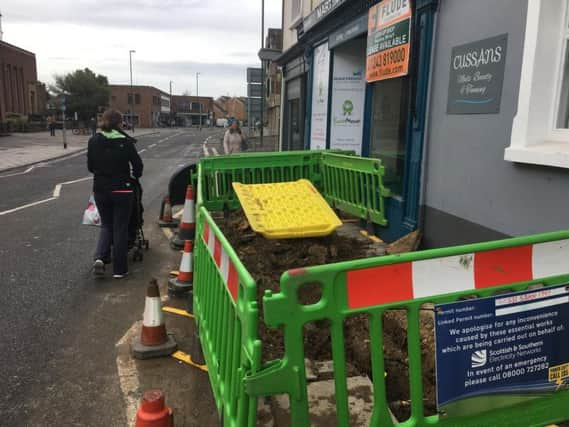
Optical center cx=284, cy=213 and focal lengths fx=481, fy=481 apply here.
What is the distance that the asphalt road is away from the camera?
316cm

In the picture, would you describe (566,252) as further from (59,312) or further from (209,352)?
(59,312)

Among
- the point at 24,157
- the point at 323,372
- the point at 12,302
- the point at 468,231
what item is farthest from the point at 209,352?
the point at 24,157

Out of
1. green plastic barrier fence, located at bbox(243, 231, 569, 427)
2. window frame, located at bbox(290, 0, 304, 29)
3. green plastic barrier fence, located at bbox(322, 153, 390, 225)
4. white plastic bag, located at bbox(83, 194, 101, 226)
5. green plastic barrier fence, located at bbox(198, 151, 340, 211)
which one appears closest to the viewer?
green plastic barrier fence, located at bbox(243, 231, 569, 427)

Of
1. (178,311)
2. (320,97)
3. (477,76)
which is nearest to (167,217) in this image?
(178,311)

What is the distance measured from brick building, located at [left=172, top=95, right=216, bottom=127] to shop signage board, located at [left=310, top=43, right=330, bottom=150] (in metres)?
110

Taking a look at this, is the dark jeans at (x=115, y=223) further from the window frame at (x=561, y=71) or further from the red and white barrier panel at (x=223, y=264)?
the window frame at (x=561, y=71)

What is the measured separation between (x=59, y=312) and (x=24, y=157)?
21.0 m

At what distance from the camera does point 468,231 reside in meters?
5.17

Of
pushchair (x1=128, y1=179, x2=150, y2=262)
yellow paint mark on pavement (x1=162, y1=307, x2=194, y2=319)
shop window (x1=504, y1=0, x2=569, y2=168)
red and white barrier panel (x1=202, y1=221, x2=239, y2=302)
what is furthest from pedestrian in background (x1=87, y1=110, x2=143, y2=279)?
shop window (x1=504, y1=0, x2=569, y2=168)

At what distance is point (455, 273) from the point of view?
6.91 ft

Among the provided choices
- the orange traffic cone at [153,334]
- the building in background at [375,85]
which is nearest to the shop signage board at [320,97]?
the building in background at [375,85]

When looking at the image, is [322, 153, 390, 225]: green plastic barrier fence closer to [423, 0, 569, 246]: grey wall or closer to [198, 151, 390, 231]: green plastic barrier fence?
[198, 151, 390, 231]: green plastic barrier fence

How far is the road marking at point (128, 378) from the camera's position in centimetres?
310

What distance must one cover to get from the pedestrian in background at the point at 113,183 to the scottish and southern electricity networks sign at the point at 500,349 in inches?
172
